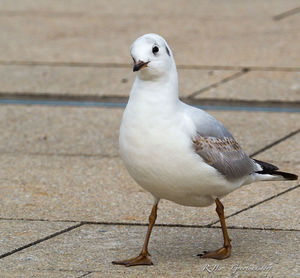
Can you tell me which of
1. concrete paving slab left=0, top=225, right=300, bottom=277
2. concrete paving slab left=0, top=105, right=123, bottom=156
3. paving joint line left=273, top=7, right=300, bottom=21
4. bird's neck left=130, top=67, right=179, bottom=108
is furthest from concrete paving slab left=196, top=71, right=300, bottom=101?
bird's neck left=130, top=67, right=179, bottom=108

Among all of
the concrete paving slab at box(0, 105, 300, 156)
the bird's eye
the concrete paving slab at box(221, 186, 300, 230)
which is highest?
the bird's eye

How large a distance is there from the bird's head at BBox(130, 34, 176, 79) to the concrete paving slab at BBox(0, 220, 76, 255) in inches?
53.5

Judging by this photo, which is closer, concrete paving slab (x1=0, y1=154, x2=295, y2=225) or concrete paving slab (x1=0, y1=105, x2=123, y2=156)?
concrete paving slab (x1=0, y1=154, x2=295, y2=225)

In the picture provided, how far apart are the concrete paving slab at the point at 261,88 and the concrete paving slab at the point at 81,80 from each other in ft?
0.80

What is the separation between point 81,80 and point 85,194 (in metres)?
3.50

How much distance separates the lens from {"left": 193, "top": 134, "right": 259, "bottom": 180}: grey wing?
491 cm

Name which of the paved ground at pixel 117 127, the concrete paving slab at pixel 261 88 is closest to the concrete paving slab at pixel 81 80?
the paved ground at pixel 117 127

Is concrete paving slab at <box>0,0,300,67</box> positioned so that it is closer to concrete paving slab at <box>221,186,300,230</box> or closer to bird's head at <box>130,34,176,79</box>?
concrete paving slab at <box>221,186,300,230</box>

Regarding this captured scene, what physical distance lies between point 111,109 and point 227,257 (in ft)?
12.7

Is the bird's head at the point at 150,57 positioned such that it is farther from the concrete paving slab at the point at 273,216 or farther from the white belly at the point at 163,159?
the concrete paving slab at the point at 273,216

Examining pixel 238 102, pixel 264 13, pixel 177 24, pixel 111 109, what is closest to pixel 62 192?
pixel 111 109

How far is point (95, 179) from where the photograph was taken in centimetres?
673

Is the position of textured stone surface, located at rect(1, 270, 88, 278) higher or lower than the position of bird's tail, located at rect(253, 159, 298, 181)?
lower

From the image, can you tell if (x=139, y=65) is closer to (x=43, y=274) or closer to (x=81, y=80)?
(x=43, y=274)
